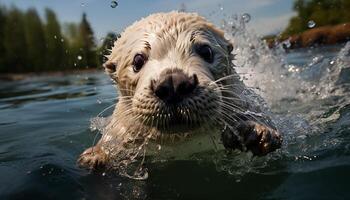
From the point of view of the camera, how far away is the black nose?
13.6ft

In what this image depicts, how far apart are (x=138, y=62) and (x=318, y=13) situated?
4147cm

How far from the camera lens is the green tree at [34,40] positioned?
61312 mm

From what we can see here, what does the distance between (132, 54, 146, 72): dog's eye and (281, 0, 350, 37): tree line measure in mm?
36360

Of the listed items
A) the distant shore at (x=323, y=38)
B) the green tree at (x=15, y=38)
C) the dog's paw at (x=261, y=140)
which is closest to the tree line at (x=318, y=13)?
the distant shore at (x=323, y=38)

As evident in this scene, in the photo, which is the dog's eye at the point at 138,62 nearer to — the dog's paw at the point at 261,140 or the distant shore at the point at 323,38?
the dog's paw at the point at 261,140

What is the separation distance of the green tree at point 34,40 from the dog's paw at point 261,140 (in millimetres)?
57723

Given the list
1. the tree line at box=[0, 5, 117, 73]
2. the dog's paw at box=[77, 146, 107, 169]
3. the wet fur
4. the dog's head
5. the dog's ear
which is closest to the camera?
the dog's head

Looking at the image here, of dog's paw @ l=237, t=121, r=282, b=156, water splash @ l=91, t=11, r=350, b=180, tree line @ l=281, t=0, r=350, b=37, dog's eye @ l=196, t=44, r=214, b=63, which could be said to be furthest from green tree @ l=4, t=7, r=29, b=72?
dog's paw @ l=237, t=121, r=282, b=156

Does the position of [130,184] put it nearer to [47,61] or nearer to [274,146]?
[274,146]

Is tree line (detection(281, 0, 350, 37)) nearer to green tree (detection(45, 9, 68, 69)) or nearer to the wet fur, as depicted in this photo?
green tree (detection(45, 9, 68, 69))

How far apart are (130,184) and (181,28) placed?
1.76 m

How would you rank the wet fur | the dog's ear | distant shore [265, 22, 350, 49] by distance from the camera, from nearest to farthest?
the wet fur, the dog's ear, distant shore [265, 22, 350, 49]

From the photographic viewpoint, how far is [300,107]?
8.72 m

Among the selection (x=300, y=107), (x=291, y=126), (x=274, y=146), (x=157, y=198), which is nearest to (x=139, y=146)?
(x=157, y=198)
